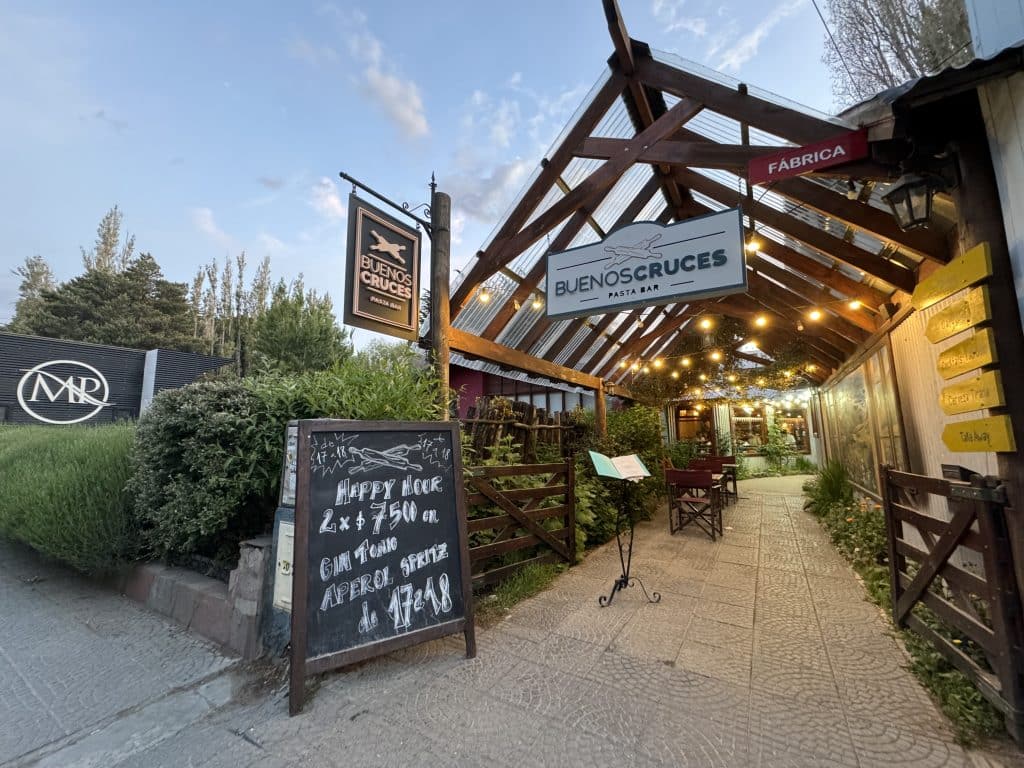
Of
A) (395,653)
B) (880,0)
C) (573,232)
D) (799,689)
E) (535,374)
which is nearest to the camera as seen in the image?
(799,689)

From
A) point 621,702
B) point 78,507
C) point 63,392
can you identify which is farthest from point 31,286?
point 621,702

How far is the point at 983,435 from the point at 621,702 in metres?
2.43

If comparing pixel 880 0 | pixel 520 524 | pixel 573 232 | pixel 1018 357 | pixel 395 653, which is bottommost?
pixel 395 653

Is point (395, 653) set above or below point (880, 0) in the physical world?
below

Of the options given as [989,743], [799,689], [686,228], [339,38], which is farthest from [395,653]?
[339,38]

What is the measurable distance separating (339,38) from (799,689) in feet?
30.5

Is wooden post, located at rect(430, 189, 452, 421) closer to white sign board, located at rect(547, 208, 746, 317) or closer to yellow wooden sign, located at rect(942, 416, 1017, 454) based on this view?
white sign board, located at rect(547, 208, 746, 317)

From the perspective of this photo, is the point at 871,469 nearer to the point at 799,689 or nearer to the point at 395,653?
the point at 799,689

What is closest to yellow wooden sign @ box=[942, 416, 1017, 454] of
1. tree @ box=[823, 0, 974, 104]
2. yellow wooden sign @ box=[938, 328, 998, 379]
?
yellow wooden sign @ box=[938, 328, 998, 379]

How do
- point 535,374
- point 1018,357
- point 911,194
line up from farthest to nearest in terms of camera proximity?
point 535,374 < point 911,194 < point 1018,357

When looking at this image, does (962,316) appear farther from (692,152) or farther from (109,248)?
(109,248)

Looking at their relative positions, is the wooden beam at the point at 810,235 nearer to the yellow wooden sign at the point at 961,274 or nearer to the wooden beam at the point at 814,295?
the wooden beam at the point at 814,295

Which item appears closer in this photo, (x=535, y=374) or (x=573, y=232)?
(x=573, y=232)

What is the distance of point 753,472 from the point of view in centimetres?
1390
